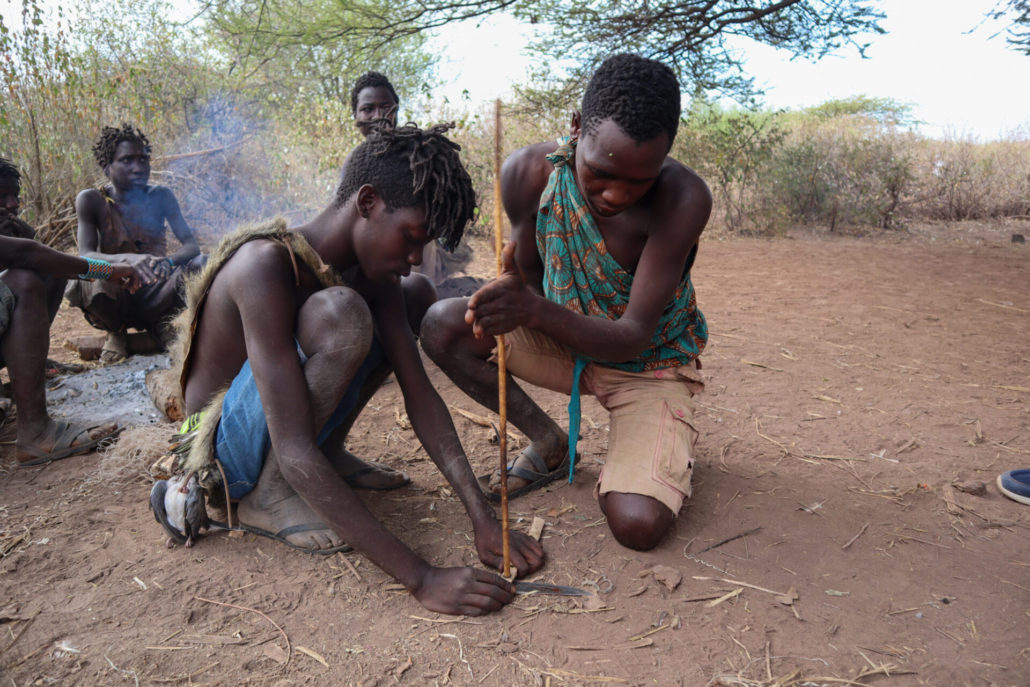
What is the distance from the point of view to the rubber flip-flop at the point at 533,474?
226 cm

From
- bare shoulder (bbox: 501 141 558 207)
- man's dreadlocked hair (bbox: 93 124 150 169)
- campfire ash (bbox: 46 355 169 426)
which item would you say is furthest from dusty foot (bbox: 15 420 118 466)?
man's dreadlocked hair (bbox: 93 124 150 169)

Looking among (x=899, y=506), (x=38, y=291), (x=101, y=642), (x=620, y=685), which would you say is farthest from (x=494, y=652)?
(x=38, y=291)

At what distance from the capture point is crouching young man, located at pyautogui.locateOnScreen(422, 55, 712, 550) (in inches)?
70.9

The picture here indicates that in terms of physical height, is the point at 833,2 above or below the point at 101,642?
above

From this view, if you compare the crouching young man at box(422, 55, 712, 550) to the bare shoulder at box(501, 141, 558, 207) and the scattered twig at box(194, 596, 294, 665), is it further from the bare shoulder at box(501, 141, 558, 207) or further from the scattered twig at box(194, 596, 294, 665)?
the scattered twig at box(194, 596, 294, 665)

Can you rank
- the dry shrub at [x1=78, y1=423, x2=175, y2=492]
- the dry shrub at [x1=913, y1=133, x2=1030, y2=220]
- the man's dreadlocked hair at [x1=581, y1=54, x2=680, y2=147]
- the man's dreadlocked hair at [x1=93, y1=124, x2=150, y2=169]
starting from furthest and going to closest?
the dry shrub at [x1=913, y1=133, x2=1030, y2=220] < the man's dreadlocked hair at [x1=93, y1=124, x2=150, y2=169] < the dry shrub at [x1=78, y1=423, x2=175, y2=492] < the man's dreadlocked hair at [x1=581, y1=54, x2=680, y2=147]

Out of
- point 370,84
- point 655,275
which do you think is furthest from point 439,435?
point 370,84

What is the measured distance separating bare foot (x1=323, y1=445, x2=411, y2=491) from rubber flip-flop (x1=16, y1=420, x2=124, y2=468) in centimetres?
107

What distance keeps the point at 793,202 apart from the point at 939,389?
6.06 metres

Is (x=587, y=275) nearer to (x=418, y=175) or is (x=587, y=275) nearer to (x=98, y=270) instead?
(x=418, y=175)

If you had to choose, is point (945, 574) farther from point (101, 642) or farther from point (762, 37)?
point (762, 37)

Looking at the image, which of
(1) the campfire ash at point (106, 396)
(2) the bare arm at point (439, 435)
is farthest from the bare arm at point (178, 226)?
(2) the bare arm at point (439, 435)

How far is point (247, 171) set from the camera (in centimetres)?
714

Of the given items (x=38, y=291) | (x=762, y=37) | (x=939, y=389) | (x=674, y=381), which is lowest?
(x=939, y=389)
